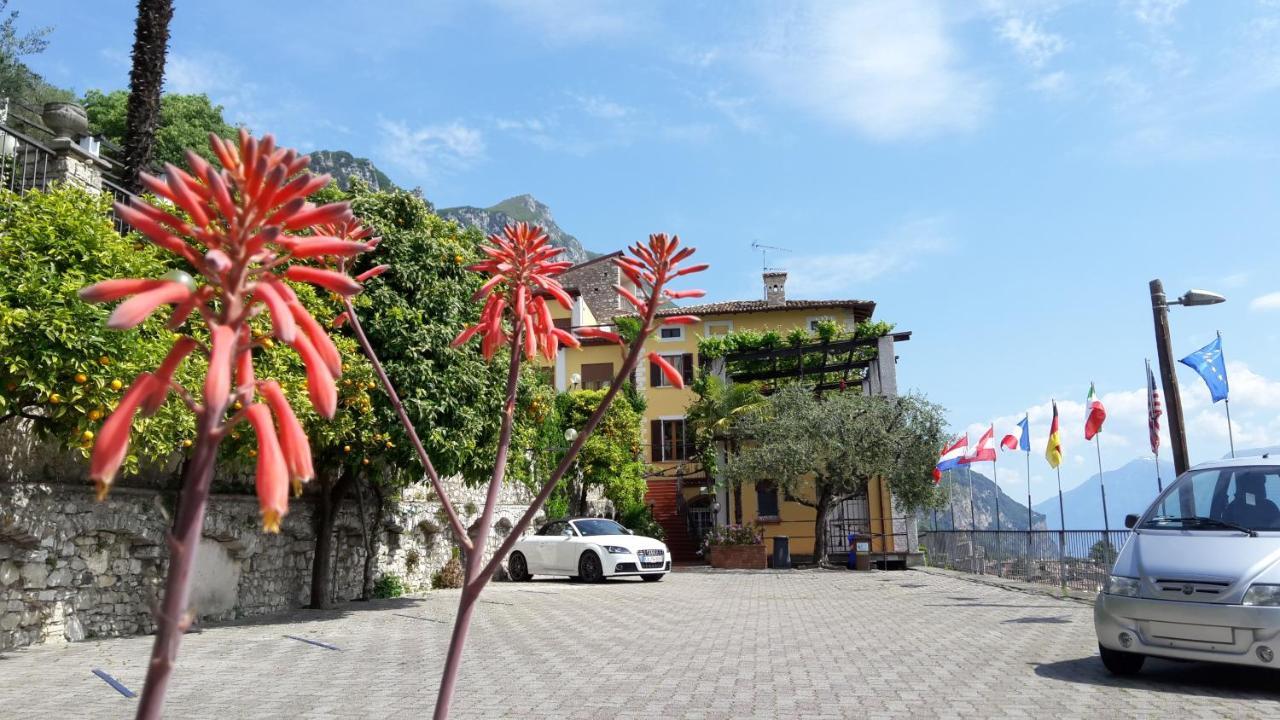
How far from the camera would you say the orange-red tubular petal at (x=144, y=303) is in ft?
4.04

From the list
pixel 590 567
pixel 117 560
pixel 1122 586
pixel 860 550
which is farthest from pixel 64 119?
pixel 860 550

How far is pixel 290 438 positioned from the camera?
56.7 inches

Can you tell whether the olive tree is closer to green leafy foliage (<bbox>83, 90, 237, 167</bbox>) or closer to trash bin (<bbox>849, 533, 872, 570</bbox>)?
trash bin (<bbox>849, 533, 872, 570</bbox>)

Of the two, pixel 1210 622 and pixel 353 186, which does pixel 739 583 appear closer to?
pixel 353 186

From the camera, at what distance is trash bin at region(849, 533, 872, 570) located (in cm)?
2809

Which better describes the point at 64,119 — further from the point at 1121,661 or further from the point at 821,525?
the point at 821,525

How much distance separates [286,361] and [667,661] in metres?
6.10

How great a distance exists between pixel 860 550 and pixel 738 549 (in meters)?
5.18

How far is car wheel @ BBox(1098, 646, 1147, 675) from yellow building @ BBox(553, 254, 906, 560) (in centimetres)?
2499

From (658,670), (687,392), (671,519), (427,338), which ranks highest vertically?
(687,392)

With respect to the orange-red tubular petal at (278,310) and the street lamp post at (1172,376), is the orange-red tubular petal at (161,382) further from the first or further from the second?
the street lamp post at (1172,376)

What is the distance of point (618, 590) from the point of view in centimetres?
1962

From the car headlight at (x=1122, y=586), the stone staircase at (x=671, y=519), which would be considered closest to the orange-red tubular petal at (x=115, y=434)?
the car headlight at (x=1122, y=586)

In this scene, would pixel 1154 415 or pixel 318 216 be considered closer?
pixel 318 216
